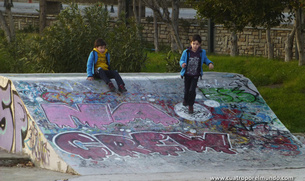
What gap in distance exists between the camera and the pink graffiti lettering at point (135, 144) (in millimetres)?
8156

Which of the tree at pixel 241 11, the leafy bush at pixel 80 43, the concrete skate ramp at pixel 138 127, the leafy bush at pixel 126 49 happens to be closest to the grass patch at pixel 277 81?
the leafy bush at pixel 126 49

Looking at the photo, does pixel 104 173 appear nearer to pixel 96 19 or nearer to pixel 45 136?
pixel 45 136

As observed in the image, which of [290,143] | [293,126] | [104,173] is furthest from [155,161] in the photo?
[293,126]

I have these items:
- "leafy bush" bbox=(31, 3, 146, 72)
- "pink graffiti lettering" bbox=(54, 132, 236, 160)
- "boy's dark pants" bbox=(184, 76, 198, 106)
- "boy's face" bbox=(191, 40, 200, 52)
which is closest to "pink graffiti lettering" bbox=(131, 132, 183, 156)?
"pink graffiti lettering" bbox=(54, 132, 236, 160)

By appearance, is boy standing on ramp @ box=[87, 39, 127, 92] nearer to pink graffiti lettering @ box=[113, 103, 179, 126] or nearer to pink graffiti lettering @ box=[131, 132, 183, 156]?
pink graffiti lettering @ box=[113, 103, 179, 126]

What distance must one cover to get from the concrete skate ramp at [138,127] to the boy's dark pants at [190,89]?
25cm

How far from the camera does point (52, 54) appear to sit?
527 inches

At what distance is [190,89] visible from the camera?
9828mm

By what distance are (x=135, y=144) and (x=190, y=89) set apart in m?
1.77

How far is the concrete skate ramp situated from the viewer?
8086 mm

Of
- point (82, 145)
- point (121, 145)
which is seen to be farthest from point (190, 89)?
point (82, 145)

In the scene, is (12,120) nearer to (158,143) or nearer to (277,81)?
(158,143)

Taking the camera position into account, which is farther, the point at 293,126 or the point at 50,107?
the point at 293,126

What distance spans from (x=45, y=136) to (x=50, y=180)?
1515 mm
